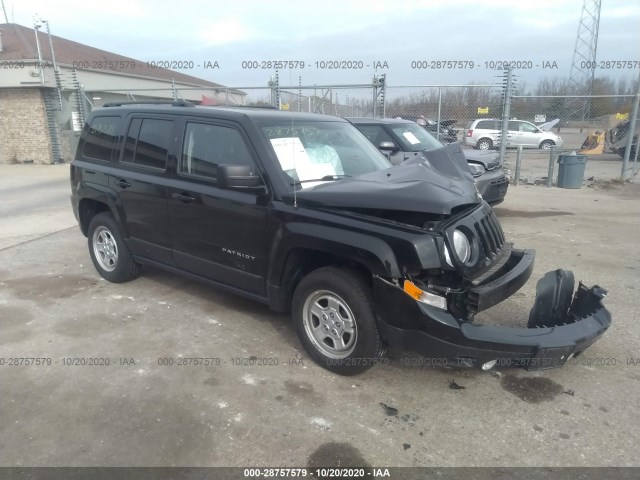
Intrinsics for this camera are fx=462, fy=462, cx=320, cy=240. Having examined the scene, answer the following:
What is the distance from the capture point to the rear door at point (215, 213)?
367cm

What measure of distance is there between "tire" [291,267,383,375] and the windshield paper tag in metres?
5.35

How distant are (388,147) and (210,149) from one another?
14.2ft

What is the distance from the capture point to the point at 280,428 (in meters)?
2.84

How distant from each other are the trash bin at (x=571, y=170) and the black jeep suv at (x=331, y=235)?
8.89 meters

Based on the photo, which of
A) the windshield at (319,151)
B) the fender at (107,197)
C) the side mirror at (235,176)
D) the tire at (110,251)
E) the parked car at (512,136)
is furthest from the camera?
the parked car at (512,136)

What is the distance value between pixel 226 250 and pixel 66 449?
5.86 ft

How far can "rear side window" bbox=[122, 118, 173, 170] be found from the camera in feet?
14.0

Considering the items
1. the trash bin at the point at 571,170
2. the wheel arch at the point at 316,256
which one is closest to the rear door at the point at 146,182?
the wheel arch at the point at 316,256

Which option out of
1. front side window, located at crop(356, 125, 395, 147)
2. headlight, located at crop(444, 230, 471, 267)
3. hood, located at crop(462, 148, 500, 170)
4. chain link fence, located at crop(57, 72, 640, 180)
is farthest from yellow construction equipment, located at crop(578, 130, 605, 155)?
headlight, located at crop(444, 230, 471, 267)

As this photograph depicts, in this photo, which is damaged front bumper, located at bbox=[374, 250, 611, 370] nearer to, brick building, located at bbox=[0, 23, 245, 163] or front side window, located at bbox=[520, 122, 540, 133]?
brick building, located at bbox=[0, 23, 245, 163]

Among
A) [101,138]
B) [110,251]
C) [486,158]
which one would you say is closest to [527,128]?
[486,158]

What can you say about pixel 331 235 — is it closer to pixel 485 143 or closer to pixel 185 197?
pixel 185 197

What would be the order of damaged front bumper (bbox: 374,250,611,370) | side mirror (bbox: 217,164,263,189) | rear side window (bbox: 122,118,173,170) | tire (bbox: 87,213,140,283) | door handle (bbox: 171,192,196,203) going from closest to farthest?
damaged front bumper (bbox: 374,250,611,370) < side mirror (bbox: 217,164,263,189) < door handle (bbox: 171,192,196,203) < rear side window (bbox: 122,118,173,170) < tire (bbox: 87,213,140,283)

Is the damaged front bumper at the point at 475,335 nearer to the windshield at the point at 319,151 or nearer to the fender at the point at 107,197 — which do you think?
the windshield at the point at 319,151
